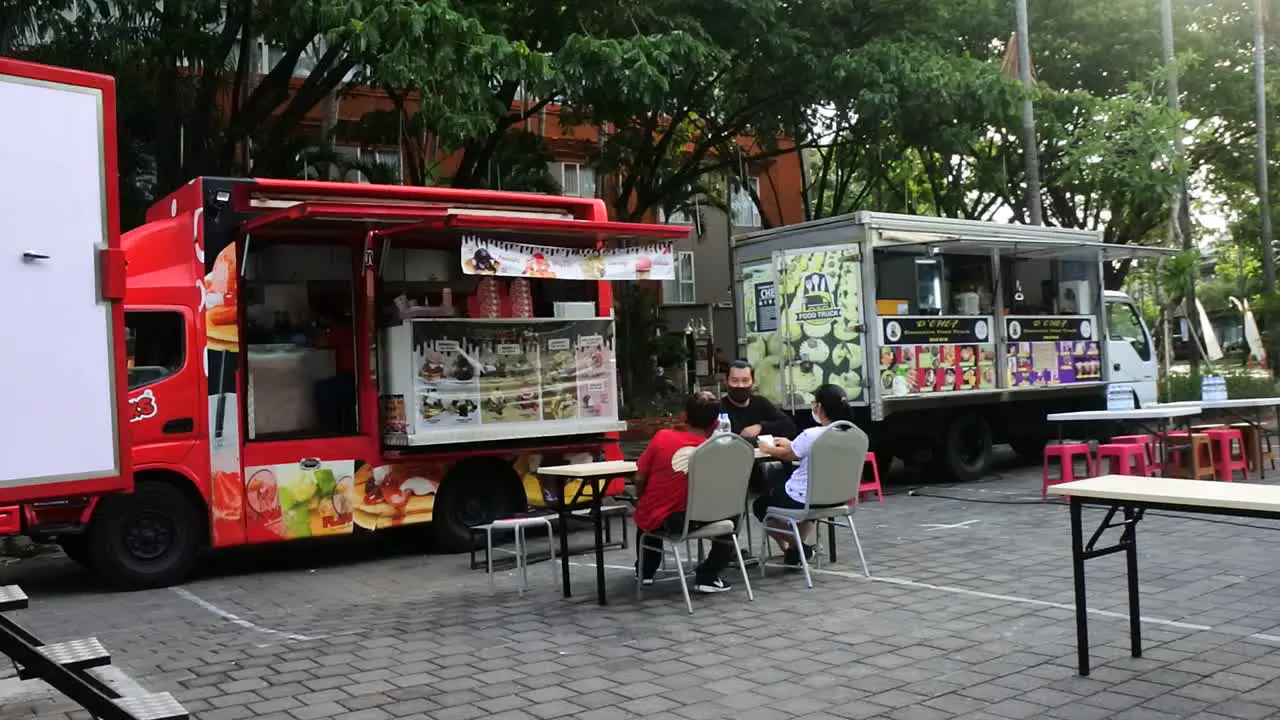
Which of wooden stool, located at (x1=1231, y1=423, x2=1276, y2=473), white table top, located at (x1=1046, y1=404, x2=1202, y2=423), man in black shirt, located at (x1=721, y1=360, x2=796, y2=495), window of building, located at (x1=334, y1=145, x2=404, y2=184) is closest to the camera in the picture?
man in black shirt, located at (x1=721, y1=360, x2=796, y2=495)

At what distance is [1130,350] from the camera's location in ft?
48.7

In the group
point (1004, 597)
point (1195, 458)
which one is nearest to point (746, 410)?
point (1004, 597)

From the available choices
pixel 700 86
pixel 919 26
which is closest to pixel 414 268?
pixel 700 86

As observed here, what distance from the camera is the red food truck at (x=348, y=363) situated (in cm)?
837

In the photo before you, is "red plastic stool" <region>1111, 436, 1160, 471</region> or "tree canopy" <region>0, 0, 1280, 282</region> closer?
"red plastic stool" <region>1111, 436, 1160, 471</region>

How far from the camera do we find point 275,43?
12242mm

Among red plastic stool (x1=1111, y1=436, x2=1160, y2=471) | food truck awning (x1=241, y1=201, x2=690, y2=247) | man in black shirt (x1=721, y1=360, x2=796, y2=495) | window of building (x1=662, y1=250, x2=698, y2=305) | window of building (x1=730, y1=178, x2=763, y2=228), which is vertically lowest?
red plastic stool (x1=1111, y1=436, x2=1160, y2=471)

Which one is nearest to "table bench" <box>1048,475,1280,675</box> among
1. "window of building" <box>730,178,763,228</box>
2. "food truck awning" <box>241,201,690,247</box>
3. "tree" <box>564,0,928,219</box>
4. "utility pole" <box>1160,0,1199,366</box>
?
"food truck awning" <box>241,201,690,247</box>

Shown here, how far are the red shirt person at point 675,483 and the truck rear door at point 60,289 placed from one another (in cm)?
351

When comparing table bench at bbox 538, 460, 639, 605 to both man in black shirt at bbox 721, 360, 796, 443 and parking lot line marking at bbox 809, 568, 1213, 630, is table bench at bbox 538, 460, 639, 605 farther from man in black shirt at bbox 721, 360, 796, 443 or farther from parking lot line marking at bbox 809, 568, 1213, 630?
parking lot line marking at bbox 809, 568, 1213, 630

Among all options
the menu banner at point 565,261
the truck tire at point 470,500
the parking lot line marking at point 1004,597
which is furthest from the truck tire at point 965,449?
the parking lot line marking at point 1004,597

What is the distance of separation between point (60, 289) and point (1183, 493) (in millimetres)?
4448

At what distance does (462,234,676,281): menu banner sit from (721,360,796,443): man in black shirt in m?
1.85

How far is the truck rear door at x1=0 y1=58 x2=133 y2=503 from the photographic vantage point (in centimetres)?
371
